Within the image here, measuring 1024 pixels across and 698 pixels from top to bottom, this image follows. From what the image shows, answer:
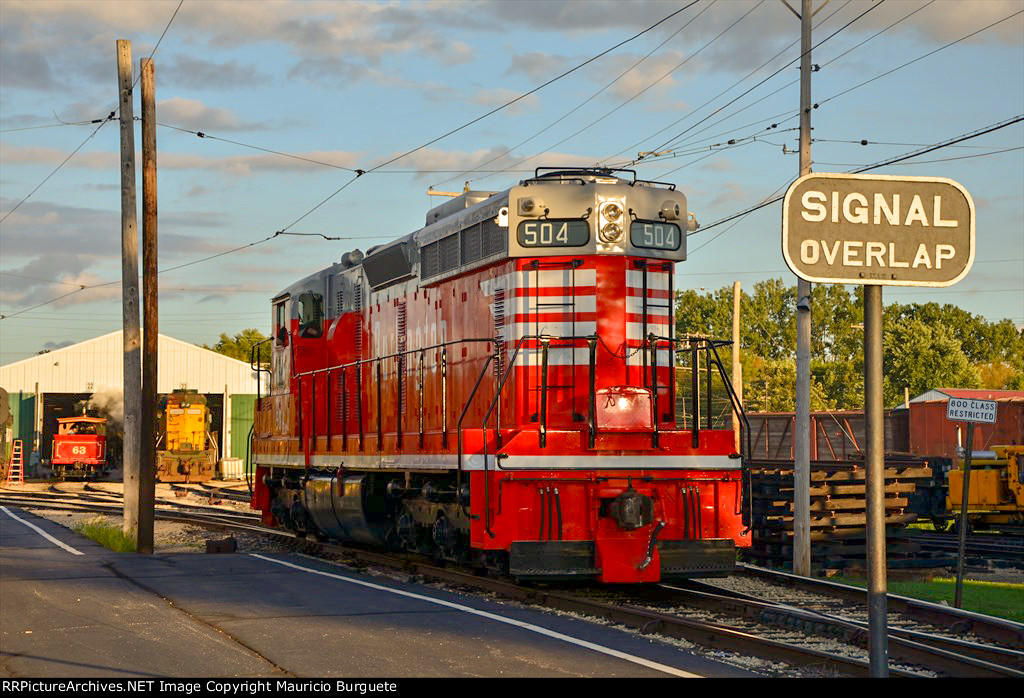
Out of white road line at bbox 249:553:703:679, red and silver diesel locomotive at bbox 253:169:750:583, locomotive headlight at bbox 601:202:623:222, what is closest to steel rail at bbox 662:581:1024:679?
red and silver diesel locomotive at bbox 253:169:750:583

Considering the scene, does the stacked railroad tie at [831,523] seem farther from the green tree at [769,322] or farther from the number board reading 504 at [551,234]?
the green tree at [769,322]

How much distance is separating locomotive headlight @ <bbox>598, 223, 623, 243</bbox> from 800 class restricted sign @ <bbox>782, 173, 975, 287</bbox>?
28.3 ft

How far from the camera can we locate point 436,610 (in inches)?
464

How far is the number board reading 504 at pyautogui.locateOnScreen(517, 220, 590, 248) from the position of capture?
13422mm

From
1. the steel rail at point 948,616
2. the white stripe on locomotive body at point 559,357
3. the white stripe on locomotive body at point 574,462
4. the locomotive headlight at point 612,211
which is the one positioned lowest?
the steel rail at point 948,616

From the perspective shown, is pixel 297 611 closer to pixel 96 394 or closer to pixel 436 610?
pixel 436 610

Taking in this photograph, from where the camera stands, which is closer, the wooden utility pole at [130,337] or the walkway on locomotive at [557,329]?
the walkway on locomotive at [557,329]

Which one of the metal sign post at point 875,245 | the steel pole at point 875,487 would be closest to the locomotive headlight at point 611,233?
the metal sign post at point 875,245

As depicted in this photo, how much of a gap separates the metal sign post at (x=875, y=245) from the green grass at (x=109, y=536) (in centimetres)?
1754

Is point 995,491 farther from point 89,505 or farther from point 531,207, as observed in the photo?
point 89,505

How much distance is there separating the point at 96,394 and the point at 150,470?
37.7m

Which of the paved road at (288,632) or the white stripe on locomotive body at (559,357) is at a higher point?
the white stripe on locomotive body at (559,357)

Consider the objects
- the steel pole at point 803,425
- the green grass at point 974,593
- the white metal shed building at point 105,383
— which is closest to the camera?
the green grass at point 974,593

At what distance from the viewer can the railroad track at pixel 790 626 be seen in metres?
9.05
